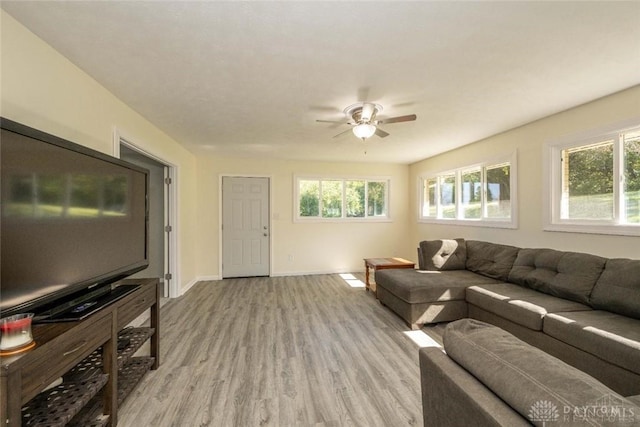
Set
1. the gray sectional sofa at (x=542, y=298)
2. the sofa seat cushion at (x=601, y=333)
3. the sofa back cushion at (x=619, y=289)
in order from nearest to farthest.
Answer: the sofa seat cushion at (x=601, y=333)
the gray sectional sofa at (x=542, y=298)
the sofa back cushion at (x=619, y=289)

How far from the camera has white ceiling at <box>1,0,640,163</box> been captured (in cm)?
154

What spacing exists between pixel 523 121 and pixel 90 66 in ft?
14.5

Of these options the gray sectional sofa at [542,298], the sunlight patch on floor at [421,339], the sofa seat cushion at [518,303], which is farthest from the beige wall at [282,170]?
the sunlight patch on floor at [421,339]

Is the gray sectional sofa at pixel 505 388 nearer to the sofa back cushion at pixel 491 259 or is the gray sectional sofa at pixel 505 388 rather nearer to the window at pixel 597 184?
the window at pixel 597 184

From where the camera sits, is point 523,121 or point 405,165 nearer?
point 523,121

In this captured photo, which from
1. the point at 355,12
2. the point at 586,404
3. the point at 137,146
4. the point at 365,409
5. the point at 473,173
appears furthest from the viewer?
the point at 473,173

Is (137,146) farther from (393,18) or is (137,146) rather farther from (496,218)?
(496,218)

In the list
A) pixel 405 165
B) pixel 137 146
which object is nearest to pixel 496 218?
pixel 405 165

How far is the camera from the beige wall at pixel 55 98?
5.10 ft

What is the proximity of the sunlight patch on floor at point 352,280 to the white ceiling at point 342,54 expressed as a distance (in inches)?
117

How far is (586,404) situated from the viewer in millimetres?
679

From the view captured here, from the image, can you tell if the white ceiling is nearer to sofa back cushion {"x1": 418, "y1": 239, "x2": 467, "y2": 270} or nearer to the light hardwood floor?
sofa back cushion {"x1": 418, "y1": 239, "x2": 467, "y2": 270}

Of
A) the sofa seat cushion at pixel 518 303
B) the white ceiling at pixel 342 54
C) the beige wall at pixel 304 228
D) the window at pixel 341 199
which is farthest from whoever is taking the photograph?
the window at pixel 341 199

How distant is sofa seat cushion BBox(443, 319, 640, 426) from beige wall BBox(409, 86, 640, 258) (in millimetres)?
2709
